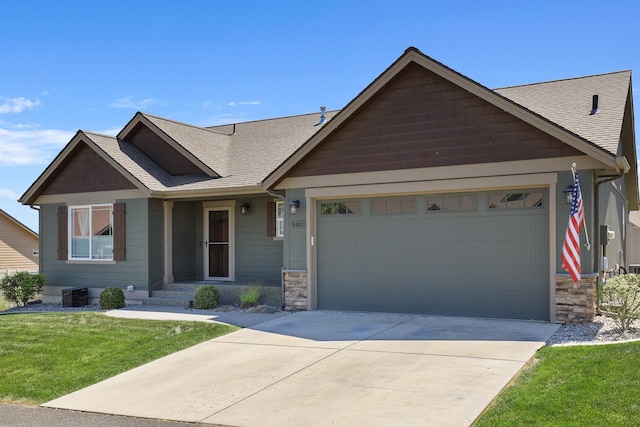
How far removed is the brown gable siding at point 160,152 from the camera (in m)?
17.1

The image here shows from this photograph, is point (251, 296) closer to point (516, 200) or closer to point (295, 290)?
point (295, 290)

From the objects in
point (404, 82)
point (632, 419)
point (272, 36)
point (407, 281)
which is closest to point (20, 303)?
point (272, 36)

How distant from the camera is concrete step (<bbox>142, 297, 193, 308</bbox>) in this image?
15016mm

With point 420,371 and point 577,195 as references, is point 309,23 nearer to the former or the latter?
point 577,195

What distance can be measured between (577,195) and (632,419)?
203 inches

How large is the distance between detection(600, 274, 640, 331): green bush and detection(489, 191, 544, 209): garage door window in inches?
71.3

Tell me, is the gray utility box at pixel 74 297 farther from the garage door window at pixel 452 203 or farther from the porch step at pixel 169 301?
the garage door window at pixel 452 203

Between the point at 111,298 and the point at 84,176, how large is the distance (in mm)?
3523

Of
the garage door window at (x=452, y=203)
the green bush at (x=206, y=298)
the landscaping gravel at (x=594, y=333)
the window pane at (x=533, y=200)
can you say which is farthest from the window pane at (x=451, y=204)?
the green bush at (x=206, y=298)

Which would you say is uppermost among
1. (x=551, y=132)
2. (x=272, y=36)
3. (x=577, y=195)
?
(x=272, y=36)

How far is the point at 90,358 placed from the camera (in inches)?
397

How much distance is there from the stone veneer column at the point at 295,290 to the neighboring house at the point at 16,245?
2419cm

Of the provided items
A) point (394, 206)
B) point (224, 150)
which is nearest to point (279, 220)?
point (224, 150)

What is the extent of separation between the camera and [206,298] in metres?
14.5
